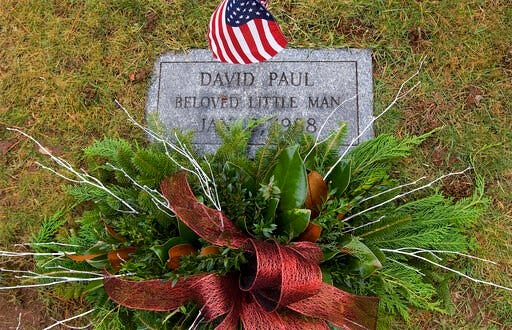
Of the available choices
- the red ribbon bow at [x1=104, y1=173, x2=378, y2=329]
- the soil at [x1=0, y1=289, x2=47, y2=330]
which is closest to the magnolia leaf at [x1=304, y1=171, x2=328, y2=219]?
the red ribbon bow at [x1=104, y1=173, x2=378, y2=329]

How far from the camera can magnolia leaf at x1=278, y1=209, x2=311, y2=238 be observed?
2094 mm

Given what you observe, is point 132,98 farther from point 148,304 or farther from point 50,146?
point 148,304

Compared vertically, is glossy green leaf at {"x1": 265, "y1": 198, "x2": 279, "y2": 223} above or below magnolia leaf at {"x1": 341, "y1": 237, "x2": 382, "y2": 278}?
above

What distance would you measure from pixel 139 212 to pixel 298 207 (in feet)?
2.59

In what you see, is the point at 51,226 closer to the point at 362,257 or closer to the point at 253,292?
the point at 253,292

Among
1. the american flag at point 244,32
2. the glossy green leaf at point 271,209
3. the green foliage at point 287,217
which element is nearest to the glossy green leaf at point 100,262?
the green foliage at point 287,217

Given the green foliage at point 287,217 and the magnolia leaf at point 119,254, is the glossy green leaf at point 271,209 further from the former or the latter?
the magnolia leaf at point 119,254

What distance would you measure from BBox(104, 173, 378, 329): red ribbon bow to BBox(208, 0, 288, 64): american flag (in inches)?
26.0

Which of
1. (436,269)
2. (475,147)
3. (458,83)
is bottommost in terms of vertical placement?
(436,269)

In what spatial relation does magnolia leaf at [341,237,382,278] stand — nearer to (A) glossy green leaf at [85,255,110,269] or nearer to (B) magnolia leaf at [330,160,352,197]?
(B) magnolia leaf at [330,160,352,197]

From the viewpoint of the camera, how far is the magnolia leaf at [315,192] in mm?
2279

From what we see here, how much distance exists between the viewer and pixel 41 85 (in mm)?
3217

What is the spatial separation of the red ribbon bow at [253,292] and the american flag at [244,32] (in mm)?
659

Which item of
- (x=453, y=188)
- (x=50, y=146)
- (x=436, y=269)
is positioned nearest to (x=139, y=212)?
(x=50, y=146)
